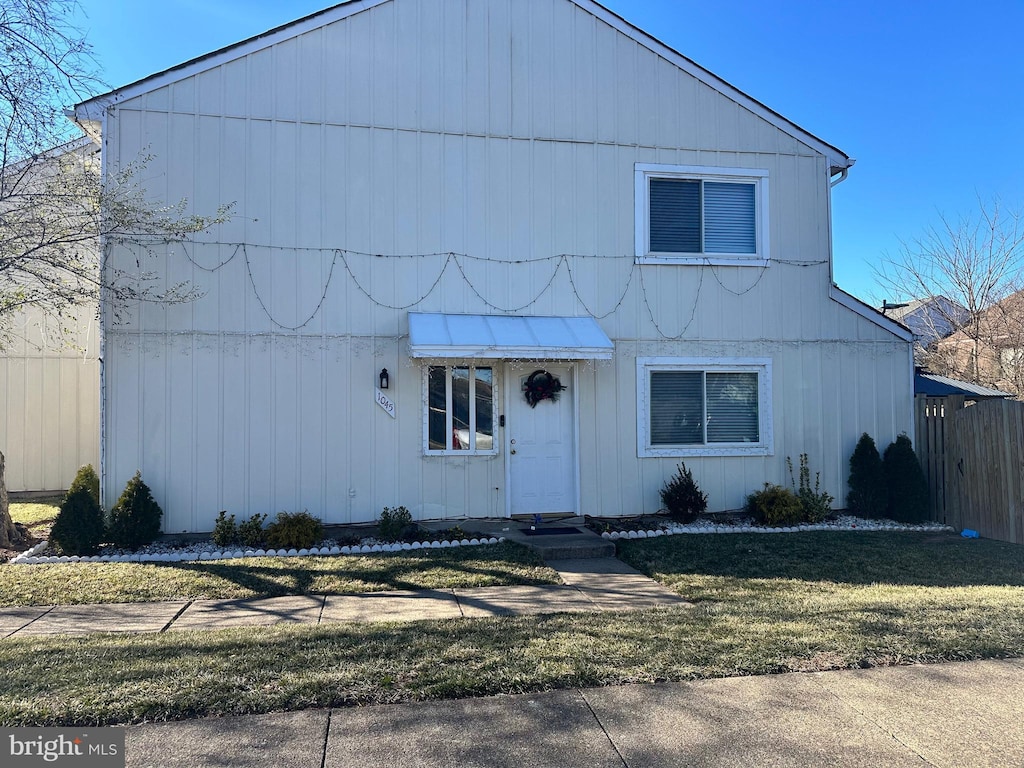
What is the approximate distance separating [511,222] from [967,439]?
294 inches

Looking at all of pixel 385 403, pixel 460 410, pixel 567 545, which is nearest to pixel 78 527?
pixel 385 403

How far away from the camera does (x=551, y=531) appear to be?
31.0ft

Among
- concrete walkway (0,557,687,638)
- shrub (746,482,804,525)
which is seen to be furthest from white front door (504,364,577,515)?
concrete walkway (0,557,687,638)

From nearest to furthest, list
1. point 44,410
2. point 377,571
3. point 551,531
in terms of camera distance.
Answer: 1. point 377,571
2. point 551,531
3. point 44,410

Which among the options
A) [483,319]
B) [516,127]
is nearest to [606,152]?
[516,127]

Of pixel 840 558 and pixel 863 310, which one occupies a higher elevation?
pixel 863 310

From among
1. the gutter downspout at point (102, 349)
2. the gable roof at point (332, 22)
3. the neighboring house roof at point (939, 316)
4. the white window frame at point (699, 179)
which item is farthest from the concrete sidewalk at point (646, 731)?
the neighboring house roof at point (939, 316)

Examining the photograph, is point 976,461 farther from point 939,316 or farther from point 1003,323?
point 939,316

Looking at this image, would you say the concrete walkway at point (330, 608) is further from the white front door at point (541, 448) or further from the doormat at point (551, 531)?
the white front door at point (541, 448)

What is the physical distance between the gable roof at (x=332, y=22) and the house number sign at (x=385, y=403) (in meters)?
5.09

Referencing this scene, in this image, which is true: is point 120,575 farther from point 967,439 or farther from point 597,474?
Answer: point 967,439

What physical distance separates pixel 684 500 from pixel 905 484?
3.52 meters

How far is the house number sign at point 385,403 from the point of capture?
9844 mm

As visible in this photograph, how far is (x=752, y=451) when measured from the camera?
10.9 meters
